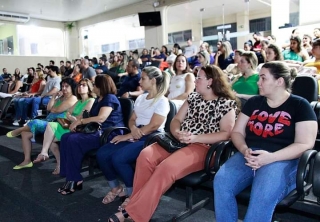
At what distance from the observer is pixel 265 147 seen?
5.91ft

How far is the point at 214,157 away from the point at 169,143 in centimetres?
34

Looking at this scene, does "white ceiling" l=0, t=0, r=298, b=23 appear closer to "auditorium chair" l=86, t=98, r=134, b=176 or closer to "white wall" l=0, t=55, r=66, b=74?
"white wall" l=0, t=55, r=66, b=74

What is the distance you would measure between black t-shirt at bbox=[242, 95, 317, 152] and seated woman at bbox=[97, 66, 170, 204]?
31.8 inches

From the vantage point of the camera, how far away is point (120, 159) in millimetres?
2260

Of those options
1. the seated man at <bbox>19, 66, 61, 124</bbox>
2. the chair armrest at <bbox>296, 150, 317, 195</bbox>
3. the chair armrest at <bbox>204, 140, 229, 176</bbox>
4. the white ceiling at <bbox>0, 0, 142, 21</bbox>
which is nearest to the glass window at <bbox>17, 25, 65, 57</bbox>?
the white ceiling at <bbox>0, 0, 142, 21</bbox>

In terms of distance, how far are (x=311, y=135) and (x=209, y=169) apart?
60 cm

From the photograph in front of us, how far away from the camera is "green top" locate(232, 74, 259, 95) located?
305cm

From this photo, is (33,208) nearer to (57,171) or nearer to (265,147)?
(57,171)

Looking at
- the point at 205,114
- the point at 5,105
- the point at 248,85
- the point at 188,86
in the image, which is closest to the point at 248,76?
the point at 248,85

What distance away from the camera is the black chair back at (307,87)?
235 cm

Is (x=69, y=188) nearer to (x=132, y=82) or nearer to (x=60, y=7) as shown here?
(x=132, y=82)

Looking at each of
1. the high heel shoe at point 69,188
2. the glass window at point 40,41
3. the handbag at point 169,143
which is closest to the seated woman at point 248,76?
the handbag at point 169,143

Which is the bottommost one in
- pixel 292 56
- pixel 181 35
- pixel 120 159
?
pixel 120 159

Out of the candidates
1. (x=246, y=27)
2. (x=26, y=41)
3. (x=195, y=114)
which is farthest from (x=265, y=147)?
(x=26, y=41)
